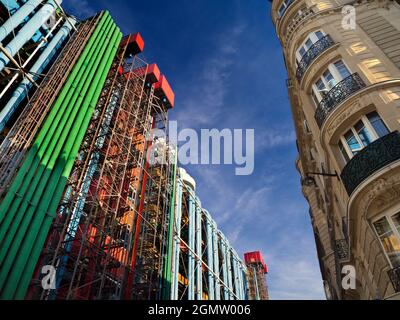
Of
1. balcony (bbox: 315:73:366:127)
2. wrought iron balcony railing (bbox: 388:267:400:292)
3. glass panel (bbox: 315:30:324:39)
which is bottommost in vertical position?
A: wrought iron balcony railing (bbox: 388:267:400:292)

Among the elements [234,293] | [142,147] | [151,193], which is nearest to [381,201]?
[151,193]

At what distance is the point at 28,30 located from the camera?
20422 mm

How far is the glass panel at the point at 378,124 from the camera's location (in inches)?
369

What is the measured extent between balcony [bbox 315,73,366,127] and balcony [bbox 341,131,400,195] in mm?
2419

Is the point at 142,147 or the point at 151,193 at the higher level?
the point at 142,147

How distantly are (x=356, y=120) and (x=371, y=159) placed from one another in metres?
2.11

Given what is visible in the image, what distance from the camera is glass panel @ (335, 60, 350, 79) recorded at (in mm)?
12079

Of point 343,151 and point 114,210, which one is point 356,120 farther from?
point 114,210

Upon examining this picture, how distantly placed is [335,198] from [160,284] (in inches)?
575

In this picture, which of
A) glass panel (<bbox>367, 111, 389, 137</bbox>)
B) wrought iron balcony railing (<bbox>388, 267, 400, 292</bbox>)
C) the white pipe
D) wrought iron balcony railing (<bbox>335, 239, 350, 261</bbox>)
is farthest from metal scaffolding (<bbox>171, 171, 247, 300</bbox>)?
glass panel (<bbox>367, 111, 389, 137</bbox>)

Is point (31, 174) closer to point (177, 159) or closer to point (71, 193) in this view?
point (71, 193)

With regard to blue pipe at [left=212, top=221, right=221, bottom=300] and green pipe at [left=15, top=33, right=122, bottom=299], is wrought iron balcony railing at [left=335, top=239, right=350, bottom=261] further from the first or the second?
blue pipe at [left=212, top=221, right=221, bottom=300]

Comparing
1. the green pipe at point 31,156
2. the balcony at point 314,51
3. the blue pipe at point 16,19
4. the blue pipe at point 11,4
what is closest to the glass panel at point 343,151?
the balcony at point 314,51

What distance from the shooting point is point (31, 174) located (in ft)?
52.3
